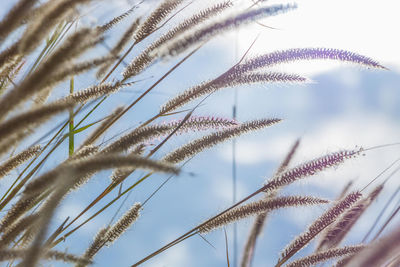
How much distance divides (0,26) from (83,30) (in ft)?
0.80

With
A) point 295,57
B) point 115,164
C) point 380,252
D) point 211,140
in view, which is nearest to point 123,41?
point 211,140

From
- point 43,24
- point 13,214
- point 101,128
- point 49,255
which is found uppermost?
point 101,128

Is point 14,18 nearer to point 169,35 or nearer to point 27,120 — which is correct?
point 27,120

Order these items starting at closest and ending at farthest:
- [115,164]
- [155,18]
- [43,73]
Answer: [115,164] < [43,73] < [155,18]

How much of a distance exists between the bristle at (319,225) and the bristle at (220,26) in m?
0.75

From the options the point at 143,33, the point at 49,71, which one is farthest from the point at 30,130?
the point at 143,33

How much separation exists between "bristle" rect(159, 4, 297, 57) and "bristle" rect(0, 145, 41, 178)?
63 cm

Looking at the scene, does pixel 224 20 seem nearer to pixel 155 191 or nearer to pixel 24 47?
pixel 24 47

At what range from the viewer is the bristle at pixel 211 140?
1649 millimetres

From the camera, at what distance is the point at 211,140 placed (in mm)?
1701

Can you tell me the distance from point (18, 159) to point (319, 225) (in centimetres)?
112

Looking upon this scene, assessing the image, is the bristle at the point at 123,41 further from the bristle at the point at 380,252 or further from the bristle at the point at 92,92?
the bristle at the point at 380,252

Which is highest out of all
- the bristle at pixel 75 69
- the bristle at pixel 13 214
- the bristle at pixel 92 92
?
the bristle at pixel 92 92

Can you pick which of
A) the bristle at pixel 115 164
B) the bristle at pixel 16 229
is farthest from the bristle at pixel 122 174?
the bristle at pixel 115 164
